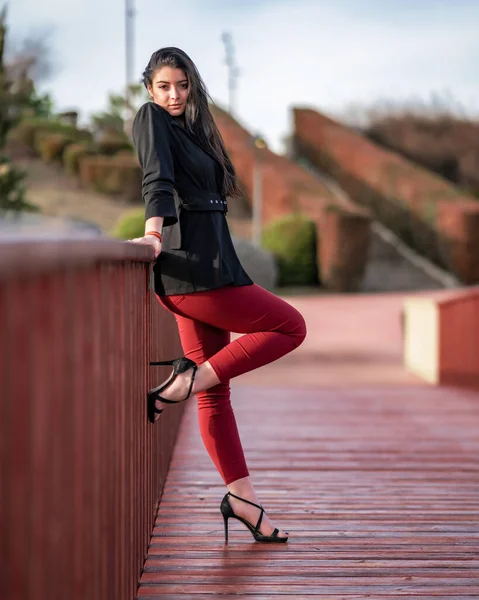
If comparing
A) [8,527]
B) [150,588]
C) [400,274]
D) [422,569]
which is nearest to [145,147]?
[150,588]

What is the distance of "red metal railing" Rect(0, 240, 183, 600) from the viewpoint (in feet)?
3.62

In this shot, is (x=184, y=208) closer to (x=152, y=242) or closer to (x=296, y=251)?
(x=152, y=242)

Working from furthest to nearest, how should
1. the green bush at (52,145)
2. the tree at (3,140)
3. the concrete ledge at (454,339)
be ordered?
the green bush at (52,145) → the tree at (3,140) → the concrete ledge at (454,339)

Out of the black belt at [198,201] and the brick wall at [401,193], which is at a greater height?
the brick wall at [401,193]

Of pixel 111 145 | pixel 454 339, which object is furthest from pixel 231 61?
pixel 454 339

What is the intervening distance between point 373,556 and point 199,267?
951 millimetres

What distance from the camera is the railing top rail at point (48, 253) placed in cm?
103

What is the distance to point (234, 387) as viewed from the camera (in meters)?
6.99

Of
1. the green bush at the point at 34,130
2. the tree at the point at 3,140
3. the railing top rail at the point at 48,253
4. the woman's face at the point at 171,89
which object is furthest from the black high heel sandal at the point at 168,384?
the green bush at the point at 34,130

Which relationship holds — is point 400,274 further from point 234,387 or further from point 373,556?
point 373,556

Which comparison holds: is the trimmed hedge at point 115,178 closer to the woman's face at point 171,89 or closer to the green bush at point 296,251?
the green bush at point 296,251

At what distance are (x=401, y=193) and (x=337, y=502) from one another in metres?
17.6

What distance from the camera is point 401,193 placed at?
66.6 ft

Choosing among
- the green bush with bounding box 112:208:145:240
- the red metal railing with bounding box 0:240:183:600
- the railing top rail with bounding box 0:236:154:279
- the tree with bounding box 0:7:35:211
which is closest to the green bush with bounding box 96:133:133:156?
the tree with bounding box 0:7:35:211
